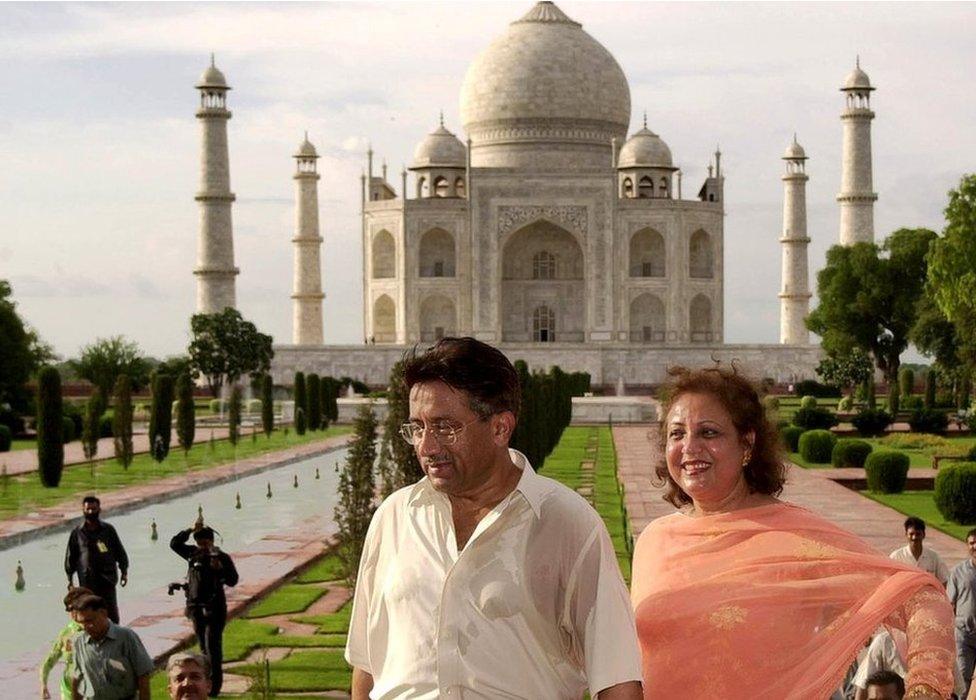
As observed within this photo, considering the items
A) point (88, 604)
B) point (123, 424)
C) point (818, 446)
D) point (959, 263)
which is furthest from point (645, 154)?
point (88, 604)

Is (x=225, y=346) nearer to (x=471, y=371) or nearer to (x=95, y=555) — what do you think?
(x=95, y=555)

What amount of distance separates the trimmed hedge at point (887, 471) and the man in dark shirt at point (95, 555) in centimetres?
856

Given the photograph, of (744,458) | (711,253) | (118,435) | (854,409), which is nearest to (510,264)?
(711,253)

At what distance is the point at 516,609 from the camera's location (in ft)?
6.97

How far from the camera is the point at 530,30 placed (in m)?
41.3

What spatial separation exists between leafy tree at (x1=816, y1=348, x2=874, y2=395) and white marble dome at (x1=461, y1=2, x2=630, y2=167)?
10.3m

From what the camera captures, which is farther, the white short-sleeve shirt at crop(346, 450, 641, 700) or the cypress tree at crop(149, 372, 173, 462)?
the cypress tree at crop(149, 372, 173, 462)

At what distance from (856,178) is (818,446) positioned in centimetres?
2103

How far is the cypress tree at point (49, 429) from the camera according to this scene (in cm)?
1482

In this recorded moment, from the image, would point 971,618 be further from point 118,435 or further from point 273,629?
point 118,435

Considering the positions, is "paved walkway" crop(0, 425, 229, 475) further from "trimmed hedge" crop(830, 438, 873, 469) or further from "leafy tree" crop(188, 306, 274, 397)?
"trimmed hedge" crop(830, 438, 873, 469)

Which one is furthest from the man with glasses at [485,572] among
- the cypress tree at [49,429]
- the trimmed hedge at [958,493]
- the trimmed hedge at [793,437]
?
the trimmed hedge at [793,437]

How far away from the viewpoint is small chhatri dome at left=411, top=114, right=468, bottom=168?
40.5 meters

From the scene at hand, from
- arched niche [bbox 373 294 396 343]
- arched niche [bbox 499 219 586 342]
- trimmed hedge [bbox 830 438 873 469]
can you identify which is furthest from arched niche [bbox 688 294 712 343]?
trimmed hedge [bbox 830 438 873 469]
